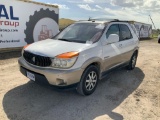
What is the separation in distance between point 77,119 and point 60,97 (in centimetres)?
107

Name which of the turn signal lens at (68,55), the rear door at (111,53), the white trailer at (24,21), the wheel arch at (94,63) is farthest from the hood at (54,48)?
the white trailer at (24,21)

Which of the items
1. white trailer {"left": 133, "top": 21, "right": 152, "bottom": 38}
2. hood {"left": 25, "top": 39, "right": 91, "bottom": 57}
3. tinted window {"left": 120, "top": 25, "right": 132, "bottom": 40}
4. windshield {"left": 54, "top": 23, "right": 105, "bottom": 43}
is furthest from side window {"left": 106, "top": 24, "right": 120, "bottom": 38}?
white trailer {"left": 133, "top": 21, "right": 152, "bottom": 38}

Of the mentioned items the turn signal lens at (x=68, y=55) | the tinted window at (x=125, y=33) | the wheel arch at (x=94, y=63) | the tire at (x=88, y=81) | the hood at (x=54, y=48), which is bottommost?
the tire at (x=88, y=81)

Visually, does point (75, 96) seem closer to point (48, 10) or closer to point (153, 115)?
point (153, 115)

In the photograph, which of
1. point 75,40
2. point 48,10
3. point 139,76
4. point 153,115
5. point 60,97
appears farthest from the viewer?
point 48,10

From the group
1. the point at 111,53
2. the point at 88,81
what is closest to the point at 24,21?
the point at 111,53

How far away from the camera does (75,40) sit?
534 centimetres

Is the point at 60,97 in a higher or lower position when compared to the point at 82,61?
lower

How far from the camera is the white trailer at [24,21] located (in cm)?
998

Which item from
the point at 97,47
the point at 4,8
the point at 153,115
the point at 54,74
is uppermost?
the point at 4,8

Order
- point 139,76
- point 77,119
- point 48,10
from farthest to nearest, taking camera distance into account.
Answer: point 48,10 → point 139,76 → point 77,119

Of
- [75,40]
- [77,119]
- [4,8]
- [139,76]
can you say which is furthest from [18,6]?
[77,119]

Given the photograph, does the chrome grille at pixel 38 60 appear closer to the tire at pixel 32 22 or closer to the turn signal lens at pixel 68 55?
the turn signal lens at pixel 68 55

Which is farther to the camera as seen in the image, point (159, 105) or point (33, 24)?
point (33, 24)
